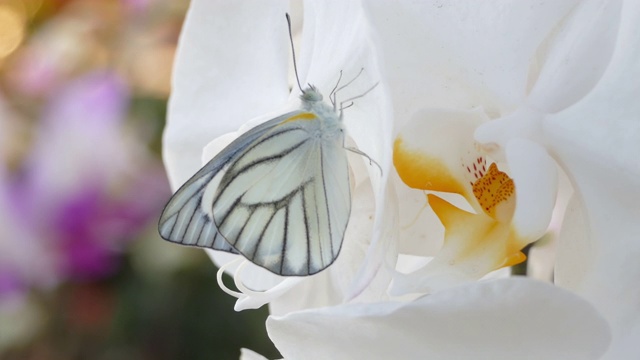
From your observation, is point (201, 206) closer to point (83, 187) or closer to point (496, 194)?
point (496, 194)

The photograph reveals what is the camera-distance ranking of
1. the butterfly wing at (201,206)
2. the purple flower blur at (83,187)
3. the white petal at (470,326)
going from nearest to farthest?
the white petal at (470,326), the butterfly wing at (201,206), the purple flower blur at (83,187)

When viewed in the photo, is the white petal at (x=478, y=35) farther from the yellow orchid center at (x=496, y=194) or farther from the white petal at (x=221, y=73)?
the white petal at (x=221, y=73)

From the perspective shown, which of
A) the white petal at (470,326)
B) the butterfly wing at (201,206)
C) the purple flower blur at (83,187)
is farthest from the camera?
the purple flower blur at (83,187)

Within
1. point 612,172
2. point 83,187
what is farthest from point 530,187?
point 83,187

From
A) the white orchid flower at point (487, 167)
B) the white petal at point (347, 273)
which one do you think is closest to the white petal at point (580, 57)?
the white orchid flower at point (487, 167)

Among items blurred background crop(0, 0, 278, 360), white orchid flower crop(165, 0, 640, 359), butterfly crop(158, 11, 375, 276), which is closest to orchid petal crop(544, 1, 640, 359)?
white orchid flower crop(165, 0, 640, 359)

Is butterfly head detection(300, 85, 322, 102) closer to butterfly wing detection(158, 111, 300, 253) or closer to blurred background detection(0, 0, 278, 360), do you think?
butterfly wing detection(158, 111, 300, 253)
